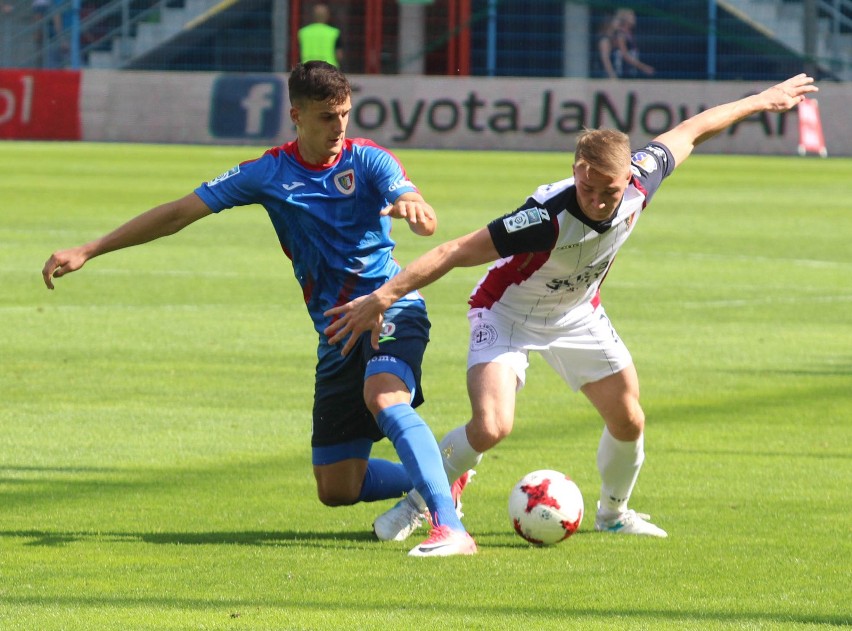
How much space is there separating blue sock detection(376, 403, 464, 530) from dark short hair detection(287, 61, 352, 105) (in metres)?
1.13

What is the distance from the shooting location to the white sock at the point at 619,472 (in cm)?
673

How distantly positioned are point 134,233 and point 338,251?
2.49 ft

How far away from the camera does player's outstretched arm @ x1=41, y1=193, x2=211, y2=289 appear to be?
641cm

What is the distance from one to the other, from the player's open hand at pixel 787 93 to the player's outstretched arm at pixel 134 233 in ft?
7.96

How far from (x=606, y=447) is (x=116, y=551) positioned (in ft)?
6.25

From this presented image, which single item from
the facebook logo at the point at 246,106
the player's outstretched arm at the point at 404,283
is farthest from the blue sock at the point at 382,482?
the facebook logo at the point at 246,106

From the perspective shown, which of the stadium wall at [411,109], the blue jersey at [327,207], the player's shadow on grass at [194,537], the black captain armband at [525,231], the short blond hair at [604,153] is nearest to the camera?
the short blond hair at [604,153]

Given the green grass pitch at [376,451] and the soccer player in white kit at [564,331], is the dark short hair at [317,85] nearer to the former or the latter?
the soccer player in white kit at [564,331]

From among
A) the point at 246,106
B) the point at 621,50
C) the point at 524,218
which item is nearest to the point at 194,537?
the point at 524,218

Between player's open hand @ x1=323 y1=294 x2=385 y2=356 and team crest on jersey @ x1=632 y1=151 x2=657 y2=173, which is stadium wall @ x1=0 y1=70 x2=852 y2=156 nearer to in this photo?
team crest on jersey @ x1=632 y1=151 x2=657 y2=173

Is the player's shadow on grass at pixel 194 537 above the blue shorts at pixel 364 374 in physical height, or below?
below

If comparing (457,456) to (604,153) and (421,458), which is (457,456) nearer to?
(421,458)

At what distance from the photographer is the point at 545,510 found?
6359 millimetres

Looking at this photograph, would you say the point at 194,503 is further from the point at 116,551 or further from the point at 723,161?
the point at 723,161
